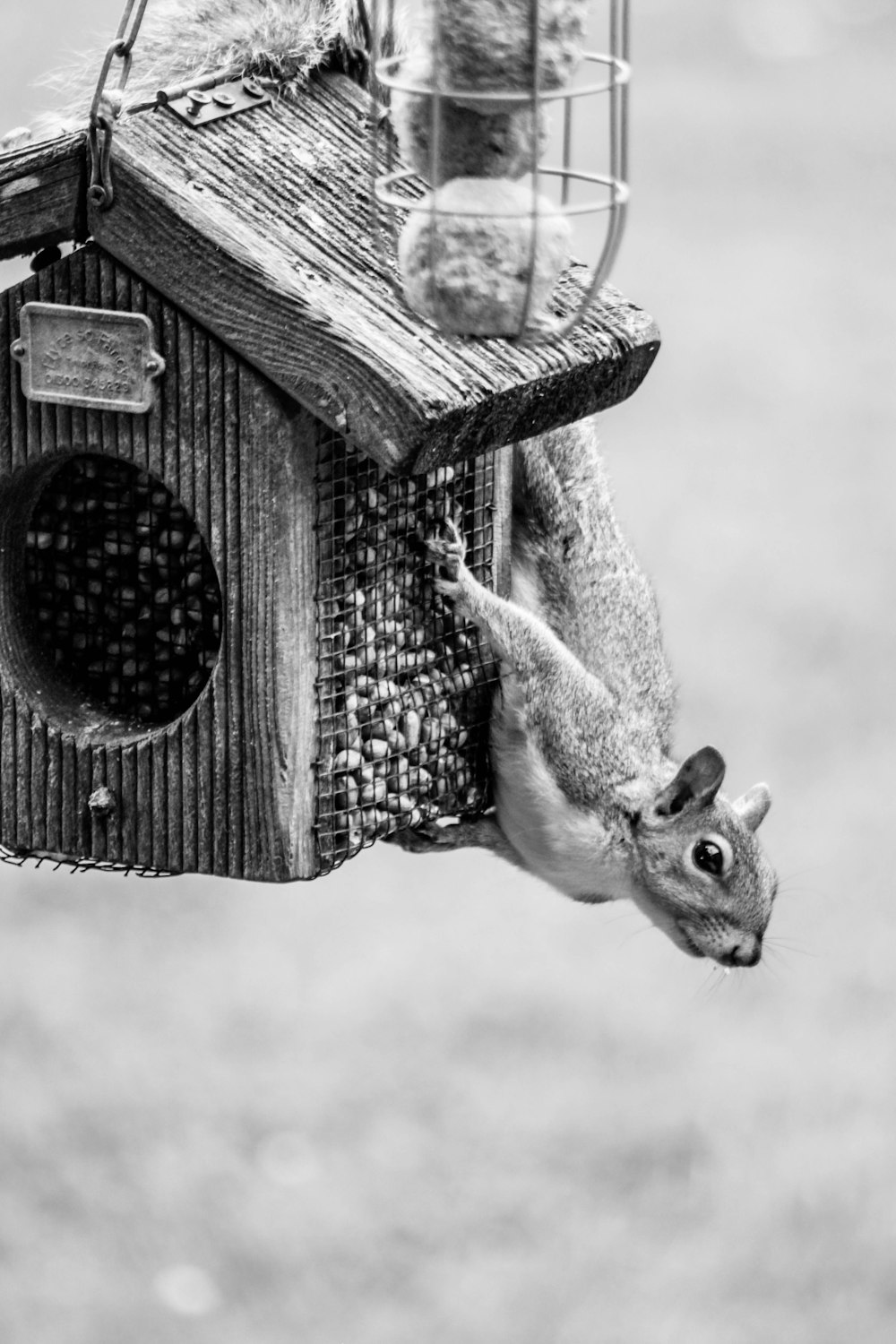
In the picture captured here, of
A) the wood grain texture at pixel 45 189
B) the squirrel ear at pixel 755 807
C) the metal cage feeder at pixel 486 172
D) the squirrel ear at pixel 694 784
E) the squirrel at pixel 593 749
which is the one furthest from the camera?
the squirrel ear at pixel 755 807

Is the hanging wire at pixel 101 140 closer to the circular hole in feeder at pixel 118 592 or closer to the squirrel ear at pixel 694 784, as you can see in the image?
the circular hole in feeder at pixel 118 592

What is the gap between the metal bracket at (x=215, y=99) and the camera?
3025 millimetres

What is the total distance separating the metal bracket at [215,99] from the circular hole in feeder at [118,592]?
497mm

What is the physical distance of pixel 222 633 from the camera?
3016mm

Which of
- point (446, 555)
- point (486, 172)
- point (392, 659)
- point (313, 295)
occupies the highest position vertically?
point (486, 172)

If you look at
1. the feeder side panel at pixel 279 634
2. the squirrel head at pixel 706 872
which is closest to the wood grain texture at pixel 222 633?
the feeder side panel at pixel 279 634

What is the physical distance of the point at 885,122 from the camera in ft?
34.6

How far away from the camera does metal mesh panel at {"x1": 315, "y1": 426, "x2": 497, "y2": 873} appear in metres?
3.05

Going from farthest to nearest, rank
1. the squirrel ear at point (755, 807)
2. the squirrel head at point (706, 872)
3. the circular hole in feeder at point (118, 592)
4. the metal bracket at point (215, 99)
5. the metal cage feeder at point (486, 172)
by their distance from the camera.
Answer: the squirrel ear at point (755, 807), the squirrel head at point (706, 872), the circular hole in feeder at point (118, 592), the metal bracket at point (215, 99), the metal cage feeder at point (486, 172)

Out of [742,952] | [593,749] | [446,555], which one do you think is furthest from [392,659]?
[742,952]

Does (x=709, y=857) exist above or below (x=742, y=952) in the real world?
above

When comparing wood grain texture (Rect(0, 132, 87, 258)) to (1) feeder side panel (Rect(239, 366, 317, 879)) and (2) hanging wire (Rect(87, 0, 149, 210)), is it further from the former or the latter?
(1) feeder side panel (Rect(239, 366, 317, 879))

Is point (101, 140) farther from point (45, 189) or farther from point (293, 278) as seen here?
point (293, 278)

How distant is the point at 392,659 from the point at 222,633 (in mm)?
295
